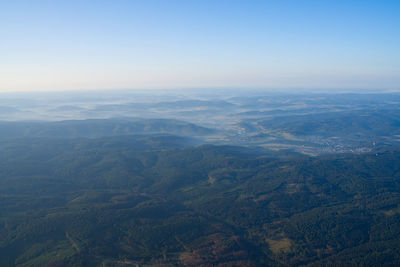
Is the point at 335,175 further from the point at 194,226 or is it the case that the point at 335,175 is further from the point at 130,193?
the point at 130,193

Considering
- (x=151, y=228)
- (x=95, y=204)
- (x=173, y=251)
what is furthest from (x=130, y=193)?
(x=173, y=251)

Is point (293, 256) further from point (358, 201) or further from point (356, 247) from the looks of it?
point (358, 201)

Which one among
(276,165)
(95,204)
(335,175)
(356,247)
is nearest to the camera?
(356,247)

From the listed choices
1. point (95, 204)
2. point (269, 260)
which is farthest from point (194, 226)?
point (95, 204)

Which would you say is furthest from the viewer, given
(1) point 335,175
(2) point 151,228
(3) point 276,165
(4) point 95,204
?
(3) point 276,165

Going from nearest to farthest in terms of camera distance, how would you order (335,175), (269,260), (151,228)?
(269,260) < (151,228) < (335,175)

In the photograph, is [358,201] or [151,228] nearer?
[151,228]
